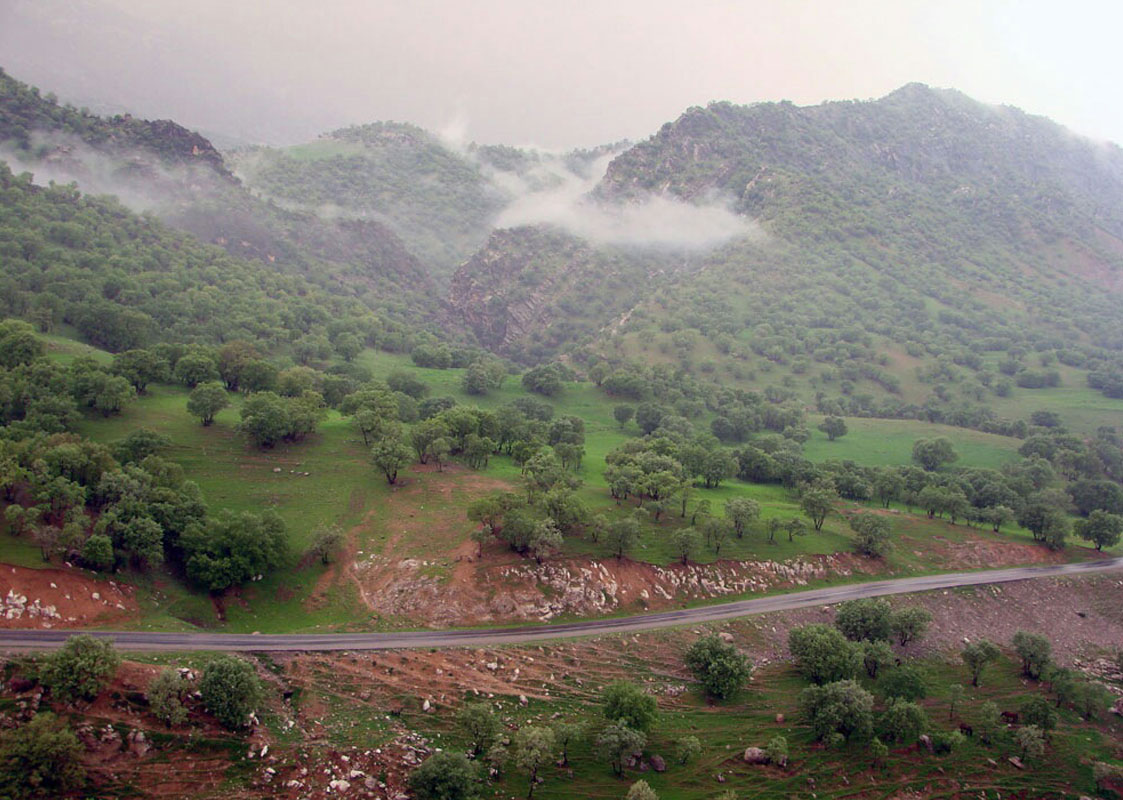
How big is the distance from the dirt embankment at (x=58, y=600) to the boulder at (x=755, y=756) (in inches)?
2282

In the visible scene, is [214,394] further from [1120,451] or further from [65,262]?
[1120,451]

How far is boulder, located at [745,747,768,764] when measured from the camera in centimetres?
5781

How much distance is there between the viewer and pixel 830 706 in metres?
60.2

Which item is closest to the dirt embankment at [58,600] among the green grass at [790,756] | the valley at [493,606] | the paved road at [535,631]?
the valley at [493,606]

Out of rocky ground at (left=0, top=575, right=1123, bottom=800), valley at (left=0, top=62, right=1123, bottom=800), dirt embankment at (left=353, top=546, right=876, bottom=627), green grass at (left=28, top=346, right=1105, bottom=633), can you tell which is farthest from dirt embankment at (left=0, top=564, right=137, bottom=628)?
dirt embankment at (left=353, top=546, right=876, bottom=627)

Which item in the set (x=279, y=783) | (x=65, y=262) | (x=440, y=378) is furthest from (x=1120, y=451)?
(x=65, y=262)

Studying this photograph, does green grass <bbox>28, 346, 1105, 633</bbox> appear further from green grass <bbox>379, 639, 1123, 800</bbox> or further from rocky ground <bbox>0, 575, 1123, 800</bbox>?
green grass <bbox>379, 639, 1123, 800</bbox>

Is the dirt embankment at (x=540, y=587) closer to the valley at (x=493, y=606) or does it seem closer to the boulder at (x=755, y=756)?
the valley at (x=493, y=606)

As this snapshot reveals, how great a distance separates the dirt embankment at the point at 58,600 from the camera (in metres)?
56.6

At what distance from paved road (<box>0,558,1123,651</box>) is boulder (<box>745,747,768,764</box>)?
57.4ft

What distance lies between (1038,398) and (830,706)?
177m

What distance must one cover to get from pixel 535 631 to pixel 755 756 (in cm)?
2477

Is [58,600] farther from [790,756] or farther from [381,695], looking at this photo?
[790,756]

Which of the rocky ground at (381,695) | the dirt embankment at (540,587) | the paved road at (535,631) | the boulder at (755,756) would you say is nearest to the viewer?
the rocky ground at (381,695)
